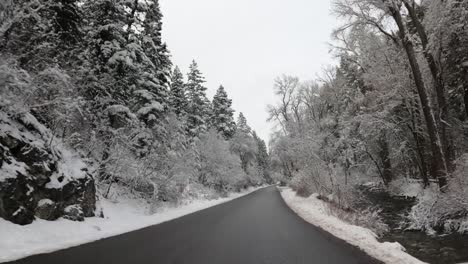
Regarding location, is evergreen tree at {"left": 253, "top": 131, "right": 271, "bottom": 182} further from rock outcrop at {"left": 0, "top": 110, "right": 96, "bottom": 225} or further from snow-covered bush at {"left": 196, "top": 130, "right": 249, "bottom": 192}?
rock outcrop at {"left": 0, "top": 110, "right": 96, "bottom": 225}

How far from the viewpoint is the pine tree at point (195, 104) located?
4101cm

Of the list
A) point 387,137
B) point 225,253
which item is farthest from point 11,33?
point 387,137

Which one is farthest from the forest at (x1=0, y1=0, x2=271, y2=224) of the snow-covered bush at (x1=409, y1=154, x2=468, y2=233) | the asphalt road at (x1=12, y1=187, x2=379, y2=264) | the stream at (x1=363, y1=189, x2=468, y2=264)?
the snow-covered bush at (x1=409, y1=154, x2=468, y2=233)

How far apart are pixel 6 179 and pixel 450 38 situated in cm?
1692

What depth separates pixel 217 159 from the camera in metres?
40.2

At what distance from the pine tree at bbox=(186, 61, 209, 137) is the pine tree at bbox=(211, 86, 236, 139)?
651 centimetres

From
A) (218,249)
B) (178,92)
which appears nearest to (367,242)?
(218,249)

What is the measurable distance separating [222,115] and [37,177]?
40.4 metres

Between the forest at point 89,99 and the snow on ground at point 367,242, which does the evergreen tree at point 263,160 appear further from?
the snow on ground at point 367,242

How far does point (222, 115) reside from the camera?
5066cm

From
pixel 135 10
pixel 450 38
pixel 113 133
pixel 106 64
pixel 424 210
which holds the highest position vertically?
pixel 135 10

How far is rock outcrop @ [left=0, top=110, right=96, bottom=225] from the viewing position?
947 cm

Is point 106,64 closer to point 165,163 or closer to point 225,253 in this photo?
point 165,163

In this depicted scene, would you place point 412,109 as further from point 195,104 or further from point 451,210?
point 195,104
